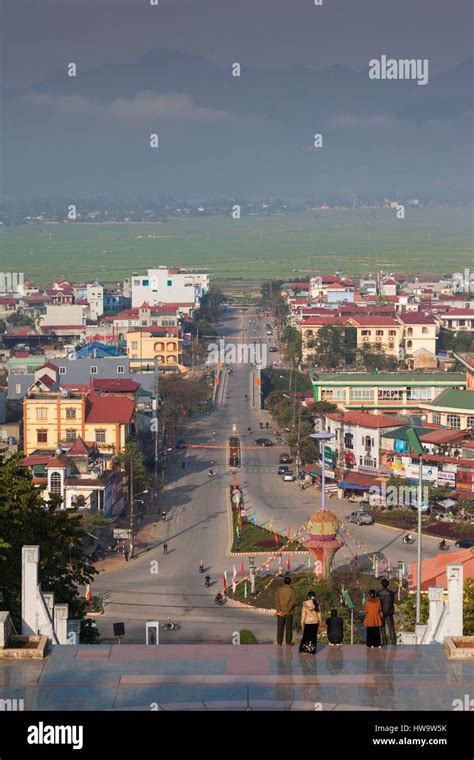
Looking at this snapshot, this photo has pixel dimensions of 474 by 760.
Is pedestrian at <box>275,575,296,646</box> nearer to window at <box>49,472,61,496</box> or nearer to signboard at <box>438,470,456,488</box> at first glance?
window at <box>49,472,61,496</box>

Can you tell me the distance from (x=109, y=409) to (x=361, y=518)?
25.3ft

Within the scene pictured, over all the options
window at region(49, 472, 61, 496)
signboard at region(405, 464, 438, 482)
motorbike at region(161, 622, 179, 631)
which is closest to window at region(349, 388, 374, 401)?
signboard at region(405, 464, 438, 482)

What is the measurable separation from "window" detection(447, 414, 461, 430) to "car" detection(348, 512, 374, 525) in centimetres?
823

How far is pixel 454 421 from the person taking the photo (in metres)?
43.8

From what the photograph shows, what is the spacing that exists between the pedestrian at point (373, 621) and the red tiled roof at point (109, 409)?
1040 inches

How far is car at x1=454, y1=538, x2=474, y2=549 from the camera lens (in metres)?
32.6

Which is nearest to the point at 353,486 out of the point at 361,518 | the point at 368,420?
the point at 361,518

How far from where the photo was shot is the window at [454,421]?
43500 millimetres

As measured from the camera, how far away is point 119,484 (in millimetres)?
36438

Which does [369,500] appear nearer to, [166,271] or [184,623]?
[184,623]

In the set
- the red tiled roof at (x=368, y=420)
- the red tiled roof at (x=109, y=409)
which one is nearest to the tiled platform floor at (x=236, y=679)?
the red tiled roof at (x=109, y=409)

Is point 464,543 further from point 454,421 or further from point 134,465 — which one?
point 454,421

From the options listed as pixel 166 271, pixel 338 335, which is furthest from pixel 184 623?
pixel 166 271
